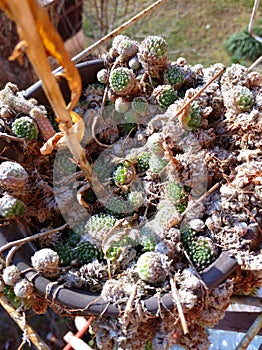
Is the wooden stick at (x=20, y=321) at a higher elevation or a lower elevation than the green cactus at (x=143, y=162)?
lower

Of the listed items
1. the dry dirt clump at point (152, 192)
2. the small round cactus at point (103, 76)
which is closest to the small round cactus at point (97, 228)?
the dry dirt clump at point (152, 192)

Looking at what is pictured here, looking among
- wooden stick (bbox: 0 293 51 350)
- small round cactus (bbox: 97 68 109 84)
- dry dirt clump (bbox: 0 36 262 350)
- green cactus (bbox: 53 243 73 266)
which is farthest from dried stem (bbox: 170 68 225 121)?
wooden stick (bbox: 0 293 51 350)

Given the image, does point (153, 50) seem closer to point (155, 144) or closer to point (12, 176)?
point (155, 144)

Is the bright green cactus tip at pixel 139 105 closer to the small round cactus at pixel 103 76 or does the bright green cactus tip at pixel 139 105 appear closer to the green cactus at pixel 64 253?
the small round cactus at pixel 103 76

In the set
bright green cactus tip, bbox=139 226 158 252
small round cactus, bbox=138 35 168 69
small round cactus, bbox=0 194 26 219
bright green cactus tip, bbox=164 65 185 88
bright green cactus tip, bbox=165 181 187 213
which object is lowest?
bright green cactus tip, bbox=139 226 158 252

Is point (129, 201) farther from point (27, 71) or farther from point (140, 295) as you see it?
point (27, 71)

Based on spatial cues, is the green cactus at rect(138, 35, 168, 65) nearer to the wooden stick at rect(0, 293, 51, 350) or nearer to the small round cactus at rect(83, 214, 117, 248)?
the small round cactus at rect(83, 214, 117, 248)

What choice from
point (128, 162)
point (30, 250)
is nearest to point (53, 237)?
point (30, 250)
